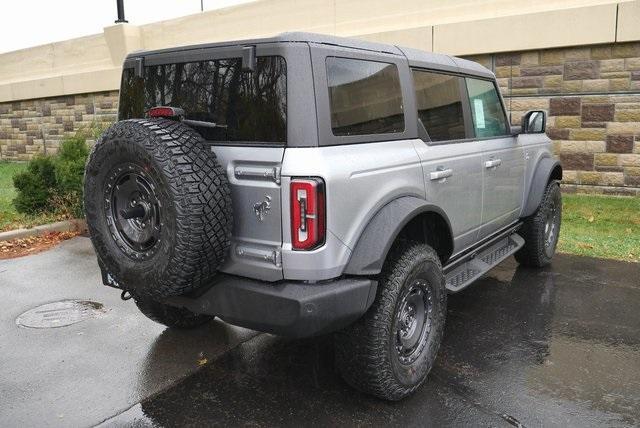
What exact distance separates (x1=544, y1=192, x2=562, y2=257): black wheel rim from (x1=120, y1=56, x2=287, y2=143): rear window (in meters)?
4.03

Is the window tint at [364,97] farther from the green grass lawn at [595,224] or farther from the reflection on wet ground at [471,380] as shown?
the green grass lawn at [595,224]

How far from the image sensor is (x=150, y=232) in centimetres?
285

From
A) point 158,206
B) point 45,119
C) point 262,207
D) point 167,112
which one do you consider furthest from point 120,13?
point 262,207

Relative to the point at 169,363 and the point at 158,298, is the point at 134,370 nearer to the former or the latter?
the point at 169,363

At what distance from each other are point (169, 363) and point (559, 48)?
7.68 m

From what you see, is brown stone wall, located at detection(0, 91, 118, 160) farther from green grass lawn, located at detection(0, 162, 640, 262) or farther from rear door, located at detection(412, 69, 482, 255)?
rear door, located at detection(412, 69, 482, 255)

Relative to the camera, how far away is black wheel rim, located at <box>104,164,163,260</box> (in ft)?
9.16

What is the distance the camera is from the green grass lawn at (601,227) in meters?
6.42

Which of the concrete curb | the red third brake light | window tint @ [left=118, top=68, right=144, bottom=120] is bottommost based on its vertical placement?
the concrete curb

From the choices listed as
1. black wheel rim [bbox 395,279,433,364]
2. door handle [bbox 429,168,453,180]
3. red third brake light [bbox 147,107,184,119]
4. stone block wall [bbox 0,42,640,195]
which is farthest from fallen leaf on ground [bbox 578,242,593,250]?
red third brake light [bbox 147,107,184,119]

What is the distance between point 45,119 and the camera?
56.1ft

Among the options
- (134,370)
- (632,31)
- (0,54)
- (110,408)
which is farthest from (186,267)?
(0,54)

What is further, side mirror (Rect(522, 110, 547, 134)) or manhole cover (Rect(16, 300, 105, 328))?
side mirror (Rect(522, 110, 547, 134))

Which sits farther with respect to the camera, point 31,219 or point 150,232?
point 31,219
